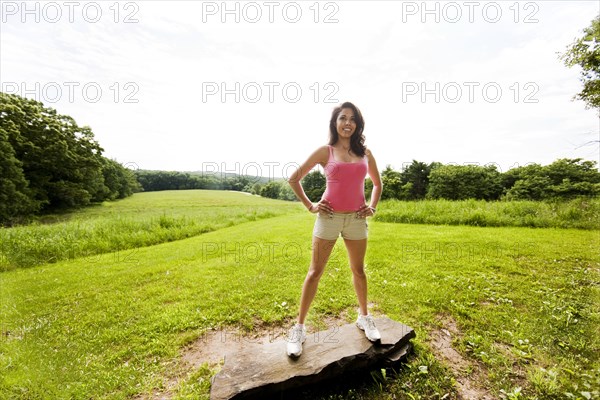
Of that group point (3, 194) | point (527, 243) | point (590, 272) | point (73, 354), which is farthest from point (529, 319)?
point (3, 194)

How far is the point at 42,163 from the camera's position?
75.3ft

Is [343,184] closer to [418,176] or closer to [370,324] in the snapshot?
[370,324]

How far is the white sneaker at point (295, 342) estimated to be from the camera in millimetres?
2640

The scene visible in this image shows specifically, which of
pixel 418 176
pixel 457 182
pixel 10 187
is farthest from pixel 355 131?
pixel 457 182

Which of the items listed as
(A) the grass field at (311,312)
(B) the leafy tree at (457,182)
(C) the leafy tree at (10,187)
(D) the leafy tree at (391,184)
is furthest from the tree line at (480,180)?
(A) the grass field at (311,312)

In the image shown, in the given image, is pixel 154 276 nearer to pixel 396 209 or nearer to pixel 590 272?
pixel 590 272

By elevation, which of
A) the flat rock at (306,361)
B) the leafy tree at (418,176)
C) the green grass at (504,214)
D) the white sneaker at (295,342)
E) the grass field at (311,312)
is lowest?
the grass field at (311,312)

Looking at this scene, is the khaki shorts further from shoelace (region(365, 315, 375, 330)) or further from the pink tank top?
shoelace (region(365, 315, 375, 330))

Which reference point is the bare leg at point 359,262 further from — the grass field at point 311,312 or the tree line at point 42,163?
the tree line at point 42,163

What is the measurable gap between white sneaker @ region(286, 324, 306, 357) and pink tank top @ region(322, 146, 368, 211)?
5.17 ft

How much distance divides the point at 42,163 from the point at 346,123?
33.2 metres

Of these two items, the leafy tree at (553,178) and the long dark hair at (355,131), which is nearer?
the long dark hair at (355,131)

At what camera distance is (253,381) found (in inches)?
90.9

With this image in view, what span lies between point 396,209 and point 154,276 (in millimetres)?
13273
